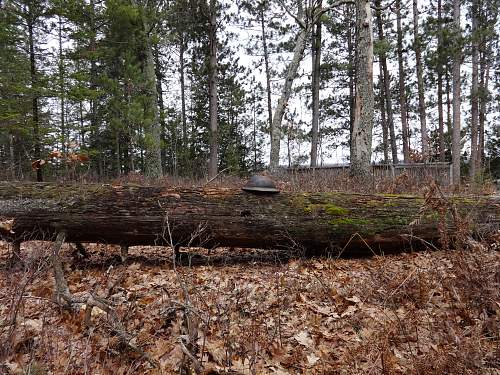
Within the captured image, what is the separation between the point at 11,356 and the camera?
216cm

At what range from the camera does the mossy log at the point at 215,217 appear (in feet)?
12.5

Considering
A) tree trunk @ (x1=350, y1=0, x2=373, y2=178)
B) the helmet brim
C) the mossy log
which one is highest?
tree trunk @ (x1=350, y1=0, x2=373, y2=178)

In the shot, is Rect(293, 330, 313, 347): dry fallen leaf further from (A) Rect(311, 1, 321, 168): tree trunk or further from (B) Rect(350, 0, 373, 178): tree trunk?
(A) Rect(311, 1, 321, 168): tree trunk

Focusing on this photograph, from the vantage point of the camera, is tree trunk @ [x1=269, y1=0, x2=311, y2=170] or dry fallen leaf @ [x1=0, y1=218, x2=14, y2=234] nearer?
dry fallen leaf @ [x1=0, y1=218, x2=14, y2=234]

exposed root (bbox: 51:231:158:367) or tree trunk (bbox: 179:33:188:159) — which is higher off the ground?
tree trunk (bbox: 179:33:188:159)

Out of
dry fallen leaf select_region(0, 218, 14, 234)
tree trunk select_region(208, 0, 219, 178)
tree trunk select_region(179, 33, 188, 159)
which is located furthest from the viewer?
tree trunk select_region(179, 33, 188, 159)

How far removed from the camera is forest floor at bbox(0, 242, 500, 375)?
6.63ft

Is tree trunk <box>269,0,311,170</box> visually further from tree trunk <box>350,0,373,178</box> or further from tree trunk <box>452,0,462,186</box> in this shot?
tree trunk <box>452,0,462,186</box>

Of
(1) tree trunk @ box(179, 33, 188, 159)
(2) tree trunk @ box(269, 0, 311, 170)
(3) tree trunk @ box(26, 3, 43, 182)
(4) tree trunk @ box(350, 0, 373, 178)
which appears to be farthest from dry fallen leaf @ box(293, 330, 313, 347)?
(1) tree trunk @ box(179, 33, 188, 159)

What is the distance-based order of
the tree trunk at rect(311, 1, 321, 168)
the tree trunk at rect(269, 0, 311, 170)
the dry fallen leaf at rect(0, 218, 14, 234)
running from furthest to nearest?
the tree trunk at rect(311, 1, 321, 168), the tree trunk at rect(269, 0, 311, 170), the dry fallen leaf at rect(0, 218, 14, 234)

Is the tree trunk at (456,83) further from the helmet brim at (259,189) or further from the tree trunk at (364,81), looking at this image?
the helmet brim at (259,189)

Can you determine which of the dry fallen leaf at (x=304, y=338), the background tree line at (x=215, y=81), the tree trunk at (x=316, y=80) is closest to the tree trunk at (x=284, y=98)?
the background tree line at (x=215, y=81)

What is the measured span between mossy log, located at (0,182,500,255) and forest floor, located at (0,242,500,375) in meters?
0.49

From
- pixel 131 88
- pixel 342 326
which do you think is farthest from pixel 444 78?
pixel 342 326
